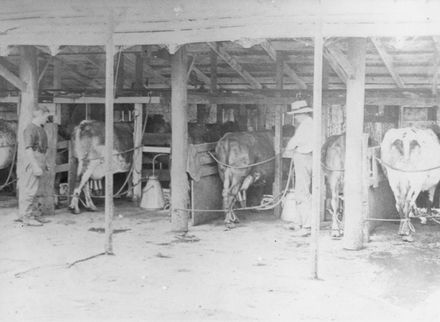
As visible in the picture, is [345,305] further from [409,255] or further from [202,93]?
[202,93]

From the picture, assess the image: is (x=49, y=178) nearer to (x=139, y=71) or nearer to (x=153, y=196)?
(x=153, y=196)

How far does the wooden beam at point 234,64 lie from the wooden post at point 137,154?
2.13 meters

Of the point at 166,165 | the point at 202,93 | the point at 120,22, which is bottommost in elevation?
the point at 166,165

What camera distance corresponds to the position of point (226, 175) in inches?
471

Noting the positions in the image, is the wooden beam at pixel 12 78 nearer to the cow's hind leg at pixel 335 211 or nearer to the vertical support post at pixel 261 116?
the cow's hind leg at pixel 335 211

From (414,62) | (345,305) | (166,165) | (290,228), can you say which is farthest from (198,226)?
(414,62)

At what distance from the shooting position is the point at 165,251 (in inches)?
383

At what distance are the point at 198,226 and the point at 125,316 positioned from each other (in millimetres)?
5000

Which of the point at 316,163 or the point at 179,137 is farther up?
the point at 179,137

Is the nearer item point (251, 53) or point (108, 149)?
point (108, 149)

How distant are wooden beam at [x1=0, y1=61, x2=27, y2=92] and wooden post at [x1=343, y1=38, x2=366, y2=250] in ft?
20.2

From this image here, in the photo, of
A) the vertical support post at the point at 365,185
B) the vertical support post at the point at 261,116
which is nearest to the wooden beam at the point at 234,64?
the vertical support post at the point at 261,116

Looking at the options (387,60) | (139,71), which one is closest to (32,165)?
(139,71)

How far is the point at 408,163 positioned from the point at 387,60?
3.04 meters
